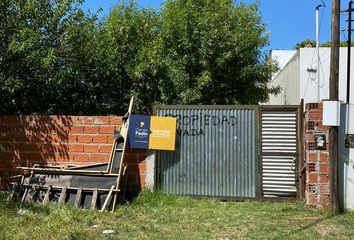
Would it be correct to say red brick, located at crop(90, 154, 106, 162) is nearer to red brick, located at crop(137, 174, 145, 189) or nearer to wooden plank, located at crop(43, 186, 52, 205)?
red brick, located at crop(137, 174, 145, 189)

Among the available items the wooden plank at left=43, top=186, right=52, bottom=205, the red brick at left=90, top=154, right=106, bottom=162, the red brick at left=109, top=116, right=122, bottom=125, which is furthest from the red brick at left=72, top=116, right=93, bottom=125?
the wooden plank at left=43, top=186, right=52, bottom=205

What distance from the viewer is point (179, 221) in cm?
805

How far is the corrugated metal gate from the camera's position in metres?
9.78

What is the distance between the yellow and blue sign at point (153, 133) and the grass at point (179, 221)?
115 cm

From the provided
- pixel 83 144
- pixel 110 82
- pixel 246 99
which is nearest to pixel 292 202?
pixel 83 144

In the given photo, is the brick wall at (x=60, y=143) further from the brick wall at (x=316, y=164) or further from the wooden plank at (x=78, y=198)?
the brick wall at (x=316, y=164)

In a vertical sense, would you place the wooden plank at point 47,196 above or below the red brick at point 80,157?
below

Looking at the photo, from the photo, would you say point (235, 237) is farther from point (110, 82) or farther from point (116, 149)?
point (110, 82)

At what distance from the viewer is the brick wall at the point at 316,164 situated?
8.97 metres

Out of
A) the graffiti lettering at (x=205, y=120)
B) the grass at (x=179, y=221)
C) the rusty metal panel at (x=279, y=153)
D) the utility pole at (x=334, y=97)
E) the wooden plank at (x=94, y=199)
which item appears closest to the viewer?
the grass at (x=179, y=221)

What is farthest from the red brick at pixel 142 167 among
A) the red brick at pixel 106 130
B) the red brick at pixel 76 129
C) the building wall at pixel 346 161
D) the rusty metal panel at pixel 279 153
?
the building wall at pixel 346 161

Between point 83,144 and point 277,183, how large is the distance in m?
4.18

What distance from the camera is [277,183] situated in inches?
383

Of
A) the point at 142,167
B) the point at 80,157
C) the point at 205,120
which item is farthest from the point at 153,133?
the point at 80,157
